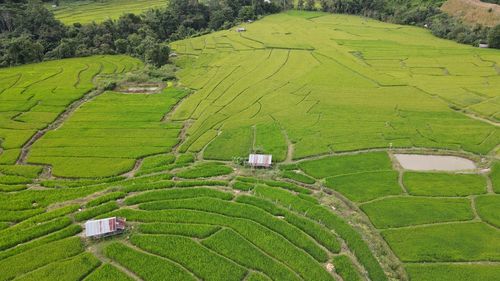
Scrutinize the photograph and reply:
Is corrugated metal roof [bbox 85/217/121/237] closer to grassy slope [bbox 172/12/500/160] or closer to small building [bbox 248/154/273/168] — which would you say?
small building [bbox 248/154/273/168]

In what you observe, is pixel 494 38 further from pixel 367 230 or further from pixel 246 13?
pixel 367 230

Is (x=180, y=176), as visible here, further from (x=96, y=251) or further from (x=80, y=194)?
(x=96, y=251)

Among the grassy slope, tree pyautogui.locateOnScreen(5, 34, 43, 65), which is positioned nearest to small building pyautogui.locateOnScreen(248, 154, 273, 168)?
the grassy slope

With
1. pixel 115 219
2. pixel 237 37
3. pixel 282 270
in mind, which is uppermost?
pixel 237 37

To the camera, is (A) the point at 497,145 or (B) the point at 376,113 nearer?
(A) the point at 497,145

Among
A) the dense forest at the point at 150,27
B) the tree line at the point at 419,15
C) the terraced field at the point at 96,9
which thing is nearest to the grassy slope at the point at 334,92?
the tree line at the point at 419,15

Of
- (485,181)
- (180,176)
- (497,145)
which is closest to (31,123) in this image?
(180,176)

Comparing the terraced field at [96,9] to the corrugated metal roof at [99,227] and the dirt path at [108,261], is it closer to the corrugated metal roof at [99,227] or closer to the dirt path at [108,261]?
the corrugated metal roof at [99,227]
